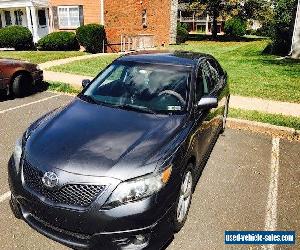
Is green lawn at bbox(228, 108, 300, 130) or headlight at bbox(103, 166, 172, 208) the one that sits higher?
headlight at bbox(103, 166, 172, 208)

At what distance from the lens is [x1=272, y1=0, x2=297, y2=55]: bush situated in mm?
19156

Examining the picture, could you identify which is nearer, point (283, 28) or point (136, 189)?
point (136, 189)

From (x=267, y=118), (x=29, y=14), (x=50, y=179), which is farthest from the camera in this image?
(x=29, y=14)

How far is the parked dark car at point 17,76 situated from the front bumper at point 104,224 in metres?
6.68

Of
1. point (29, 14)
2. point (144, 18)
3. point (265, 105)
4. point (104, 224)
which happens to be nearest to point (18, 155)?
point (104, 224)

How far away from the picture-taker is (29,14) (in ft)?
79.5

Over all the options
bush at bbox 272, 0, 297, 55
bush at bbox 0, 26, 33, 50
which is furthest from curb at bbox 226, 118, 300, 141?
bush at bbox 0, 26, 33, 50

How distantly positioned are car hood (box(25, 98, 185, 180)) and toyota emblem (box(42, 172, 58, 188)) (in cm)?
6

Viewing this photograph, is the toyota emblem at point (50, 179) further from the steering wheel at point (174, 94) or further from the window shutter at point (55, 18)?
the window shutter at point (55, 18)

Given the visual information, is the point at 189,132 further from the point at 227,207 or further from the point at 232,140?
the point at 232,140

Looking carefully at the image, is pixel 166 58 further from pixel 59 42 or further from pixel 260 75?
pixel 59 42

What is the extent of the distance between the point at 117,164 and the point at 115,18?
66.7 ft

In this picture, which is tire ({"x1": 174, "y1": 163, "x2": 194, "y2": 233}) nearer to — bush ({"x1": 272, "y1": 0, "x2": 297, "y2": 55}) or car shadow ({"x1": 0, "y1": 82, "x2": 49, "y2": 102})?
car shadow ({"x1": 0, "y1": 82, "x2": 49, "y2": 102})

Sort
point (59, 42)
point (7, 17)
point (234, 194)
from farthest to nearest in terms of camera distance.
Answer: point (7, 17) → point (59, 42) → point (234, 194)
